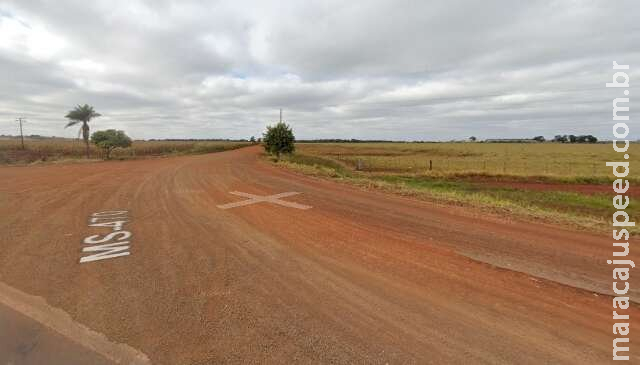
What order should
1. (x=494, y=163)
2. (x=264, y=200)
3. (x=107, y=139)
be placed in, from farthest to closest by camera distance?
(x=494, y=163) < (x=107, y=139) < (x=264, y=200)

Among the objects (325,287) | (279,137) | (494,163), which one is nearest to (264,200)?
(325,287)

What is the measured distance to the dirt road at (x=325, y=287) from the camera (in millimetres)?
2941

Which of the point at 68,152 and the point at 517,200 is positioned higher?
the point at 68,152

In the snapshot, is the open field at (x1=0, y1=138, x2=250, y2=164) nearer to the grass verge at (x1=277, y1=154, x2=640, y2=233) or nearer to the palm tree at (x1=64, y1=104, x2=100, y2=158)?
the palm tree at (x1=64, y1=104, x2=100, y2=158)

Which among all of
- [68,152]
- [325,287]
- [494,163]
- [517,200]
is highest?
[68,152]

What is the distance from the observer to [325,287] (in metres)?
4.05

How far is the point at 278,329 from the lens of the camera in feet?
10.4

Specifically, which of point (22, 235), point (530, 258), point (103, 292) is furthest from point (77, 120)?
point (530, 258)

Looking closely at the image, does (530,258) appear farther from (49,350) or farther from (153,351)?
(49,350)

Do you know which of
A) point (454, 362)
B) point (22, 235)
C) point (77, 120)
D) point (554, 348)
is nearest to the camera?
point (454, 362)

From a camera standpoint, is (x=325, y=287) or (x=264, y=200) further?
(x=264, y=200)

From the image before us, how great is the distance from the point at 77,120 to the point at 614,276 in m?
44.8

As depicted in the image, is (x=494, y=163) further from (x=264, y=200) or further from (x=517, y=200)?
(x=264, y=200)

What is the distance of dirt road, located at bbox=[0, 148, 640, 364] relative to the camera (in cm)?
294
